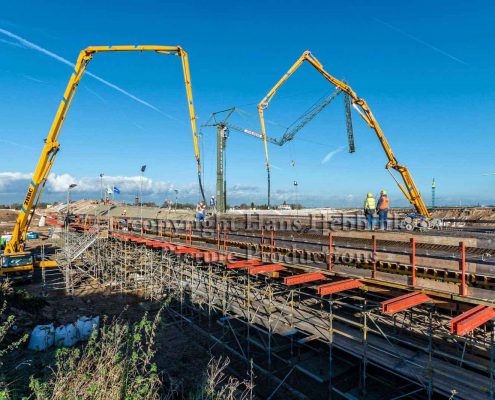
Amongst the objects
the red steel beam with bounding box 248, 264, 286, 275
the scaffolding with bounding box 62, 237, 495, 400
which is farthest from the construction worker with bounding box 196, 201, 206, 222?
the red steel beam with bounding box 248, 264, 286, 275

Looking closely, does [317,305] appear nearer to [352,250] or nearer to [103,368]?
[352,250]

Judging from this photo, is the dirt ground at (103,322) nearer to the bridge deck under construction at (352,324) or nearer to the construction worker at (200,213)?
A: the bridge deck under construction at (352,324)

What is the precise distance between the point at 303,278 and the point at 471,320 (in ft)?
13.8

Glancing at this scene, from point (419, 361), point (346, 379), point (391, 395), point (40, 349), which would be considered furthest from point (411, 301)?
point (40, 349)

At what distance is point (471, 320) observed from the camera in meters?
5.60

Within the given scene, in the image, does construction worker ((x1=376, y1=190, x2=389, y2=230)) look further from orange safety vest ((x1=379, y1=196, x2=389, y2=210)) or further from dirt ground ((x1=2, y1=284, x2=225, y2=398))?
dirt ground ((x1=2, y1=284, x2=225, y2=398))

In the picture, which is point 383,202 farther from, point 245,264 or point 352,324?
→ point 245,264

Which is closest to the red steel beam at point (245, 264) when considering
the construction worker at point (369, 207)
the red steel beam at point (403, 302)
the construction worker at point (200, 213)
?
the red steel beam at point (403, 302)

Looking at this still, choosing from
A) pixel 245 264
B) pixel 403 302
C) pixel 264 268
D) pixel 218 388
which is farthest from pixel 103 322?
pixel 403 302

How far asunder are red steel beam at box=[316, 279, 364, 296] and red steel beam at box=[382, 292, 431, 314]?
58.8 inches

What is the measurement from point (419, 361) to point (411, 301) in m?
1.96

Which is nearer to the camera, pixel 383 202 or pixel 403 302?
pixel 403 302

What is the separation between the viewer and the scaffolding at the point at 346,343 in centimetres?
716

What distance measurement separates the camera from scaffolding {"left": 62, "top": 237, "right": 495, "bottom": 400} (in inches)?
282
